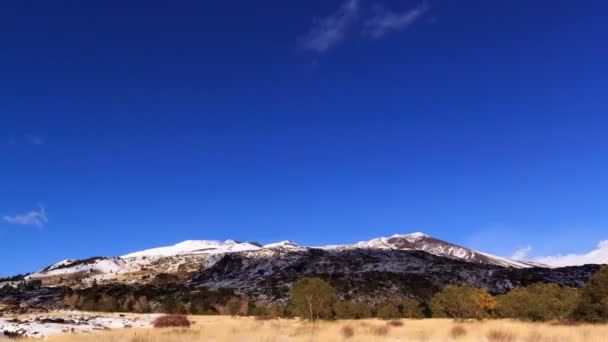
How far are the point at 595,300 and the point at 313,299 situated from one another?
30.8 meters

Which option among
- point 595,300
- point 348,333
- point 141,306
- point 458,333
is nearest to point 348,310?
point 595,300

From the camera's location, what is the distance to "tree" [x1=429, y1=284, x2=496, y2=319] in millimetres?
67056

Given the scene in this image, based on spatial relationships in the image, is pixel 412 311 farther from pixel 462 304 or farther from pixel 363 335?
pixel 363 335

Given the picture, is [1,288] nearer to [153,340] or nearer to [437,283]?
[437,283]

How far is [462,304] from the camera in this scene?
6838 centimetres

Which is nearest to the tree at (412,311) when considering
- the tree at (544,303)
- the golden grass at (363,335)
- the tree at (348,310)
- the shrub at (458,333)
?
the tree at (348,310)

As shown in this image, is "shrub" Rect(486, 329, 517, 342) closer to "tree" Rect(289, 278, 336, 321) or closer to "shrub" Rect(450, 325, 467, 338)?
"shrub" Rect(450, 325, 467, 338)

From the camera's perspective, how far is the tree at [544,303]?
162 ft

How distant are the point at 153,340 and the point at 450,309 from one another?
2403 inches

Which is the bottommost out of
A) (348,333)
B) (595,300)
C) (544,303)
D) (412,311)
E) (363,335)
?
(363,335)

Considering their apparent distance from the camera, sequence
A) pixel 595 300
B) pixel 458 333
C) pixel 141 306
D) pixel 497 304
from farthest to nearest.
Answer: pixel 141 306 → pixel 497 304 → pixel 595 300 → pixel 458 333

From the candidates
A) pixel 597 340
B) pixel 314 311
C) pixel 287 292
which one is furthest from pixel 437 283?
pixel 597 340

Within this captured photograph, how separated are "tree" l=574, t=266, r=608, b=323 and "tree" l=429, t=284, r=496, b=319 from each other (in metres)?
19.1

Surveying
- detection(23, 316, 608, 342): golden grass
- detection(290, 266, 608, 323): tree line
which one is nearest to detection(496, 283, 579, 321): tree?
detection(290, 266, 608, 323): tree line
